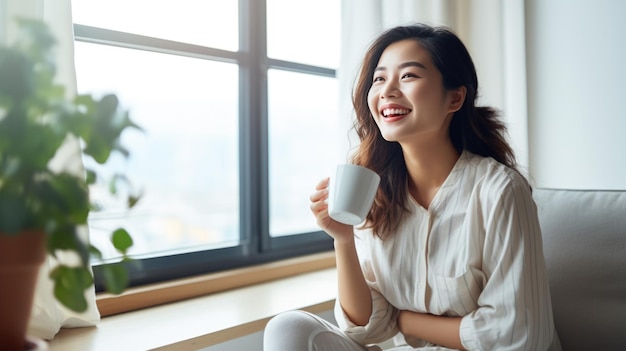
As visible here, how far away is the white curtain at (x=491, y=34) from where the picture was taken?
2123 mm

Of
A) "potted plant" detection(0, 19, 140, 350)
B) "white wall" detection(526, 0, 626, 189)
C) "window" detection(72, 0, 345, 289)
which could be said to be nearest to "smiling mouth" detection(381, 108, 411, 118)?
"window" detection(72, 0, 345, 289)

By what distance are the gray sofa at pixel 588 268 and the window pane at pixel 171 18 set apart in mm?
1233

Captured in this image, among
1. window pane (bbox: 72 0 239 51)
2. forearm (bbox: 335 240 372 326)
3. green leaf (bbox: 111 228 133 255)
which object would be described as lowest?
forearm (bbox: 335 240 372 326)

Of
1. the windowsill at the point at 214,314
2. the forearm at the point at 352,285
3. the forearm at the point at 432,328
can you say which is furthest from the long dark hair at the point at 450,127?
the windowsill at the point at 214,314

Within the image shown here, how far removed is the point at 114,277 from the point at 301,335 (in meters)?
0.71

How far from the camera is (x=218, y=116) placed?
2.00m

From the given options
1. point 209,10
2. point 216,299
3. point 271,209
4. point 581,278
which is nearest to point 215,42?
point 209,10

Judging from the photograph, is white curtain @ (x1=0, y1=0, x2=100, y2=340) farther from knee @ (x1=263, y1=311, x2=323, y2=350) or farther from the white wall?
the white wall

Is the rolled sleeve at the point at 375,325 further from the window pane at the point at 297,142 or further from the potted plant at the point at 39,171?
the potted plant at the point at 39,171

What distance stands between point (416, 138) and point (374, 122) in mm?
182

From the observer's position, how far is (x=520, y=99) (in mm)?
2301

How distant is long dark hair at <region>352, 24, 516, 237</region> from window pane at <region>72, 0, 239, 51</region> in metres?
0.67

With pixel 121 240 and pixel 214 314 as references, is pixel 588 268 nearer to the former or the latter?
pixel 214 314

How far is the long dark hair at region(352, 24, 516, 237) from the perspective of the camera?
4.55 ft
